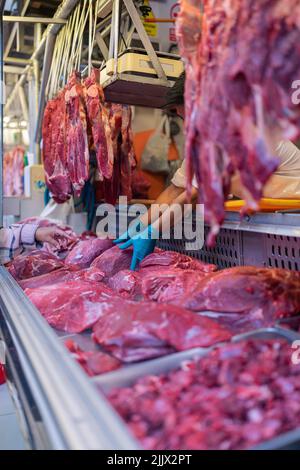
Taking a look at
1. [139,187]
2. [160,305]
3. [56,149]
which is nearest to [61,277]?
[160,305]

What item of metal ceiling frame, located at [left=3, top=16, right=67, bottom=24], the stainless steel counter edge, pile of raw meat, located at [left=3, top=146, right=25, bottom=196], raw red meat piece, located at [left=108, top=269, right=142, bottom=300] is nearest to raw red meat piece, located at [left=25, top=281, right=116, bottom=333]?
raw red meat piece, located at [left=108, top=269, right=142, bottom=300]

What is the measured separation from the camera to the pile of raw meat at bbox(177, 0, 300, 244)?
1.01 meters

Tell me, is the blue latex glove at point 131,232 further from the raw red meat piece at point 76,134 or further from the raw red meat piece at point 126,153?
the raw red meat piece at point 126,153

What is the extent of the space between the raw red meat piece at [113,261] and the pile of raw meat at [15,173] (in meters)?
3.46

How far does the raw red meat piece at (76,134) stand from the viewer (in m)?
2.92

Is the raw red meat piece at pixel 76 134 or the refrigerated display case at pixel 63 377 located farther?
the raw red meat piece at pixel 76 134

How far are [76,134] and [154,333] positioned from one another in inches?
78.0

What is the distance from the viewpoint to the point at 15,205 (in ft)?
15.5

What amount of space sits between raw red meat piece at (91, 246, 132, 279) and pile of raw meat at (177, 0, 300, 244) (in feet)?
4.17

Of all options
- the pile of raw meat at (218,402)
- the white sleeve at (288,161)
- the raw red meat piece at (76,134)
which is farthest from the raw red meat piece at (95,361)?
the white sleeve at (288,161)

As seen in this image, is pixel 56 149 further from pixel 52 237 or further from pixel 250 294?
pixel 250 294

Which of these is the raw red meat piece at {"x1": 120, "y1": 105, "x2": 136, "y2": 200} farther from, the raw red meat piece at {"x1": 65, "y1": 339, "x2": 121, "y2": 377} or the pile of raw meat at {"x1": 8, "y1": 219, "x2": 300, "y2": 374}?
the raw red meat piece at {"x1": 65, "y1": 339, "x2": 121, "y2": 377}

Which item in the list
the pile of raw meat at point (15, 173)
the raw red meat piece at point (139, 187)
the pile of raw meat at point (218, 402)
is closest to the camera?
the pile of raw meat at point (218, 402)

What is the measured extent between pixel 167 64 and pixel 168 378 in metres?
2.10
